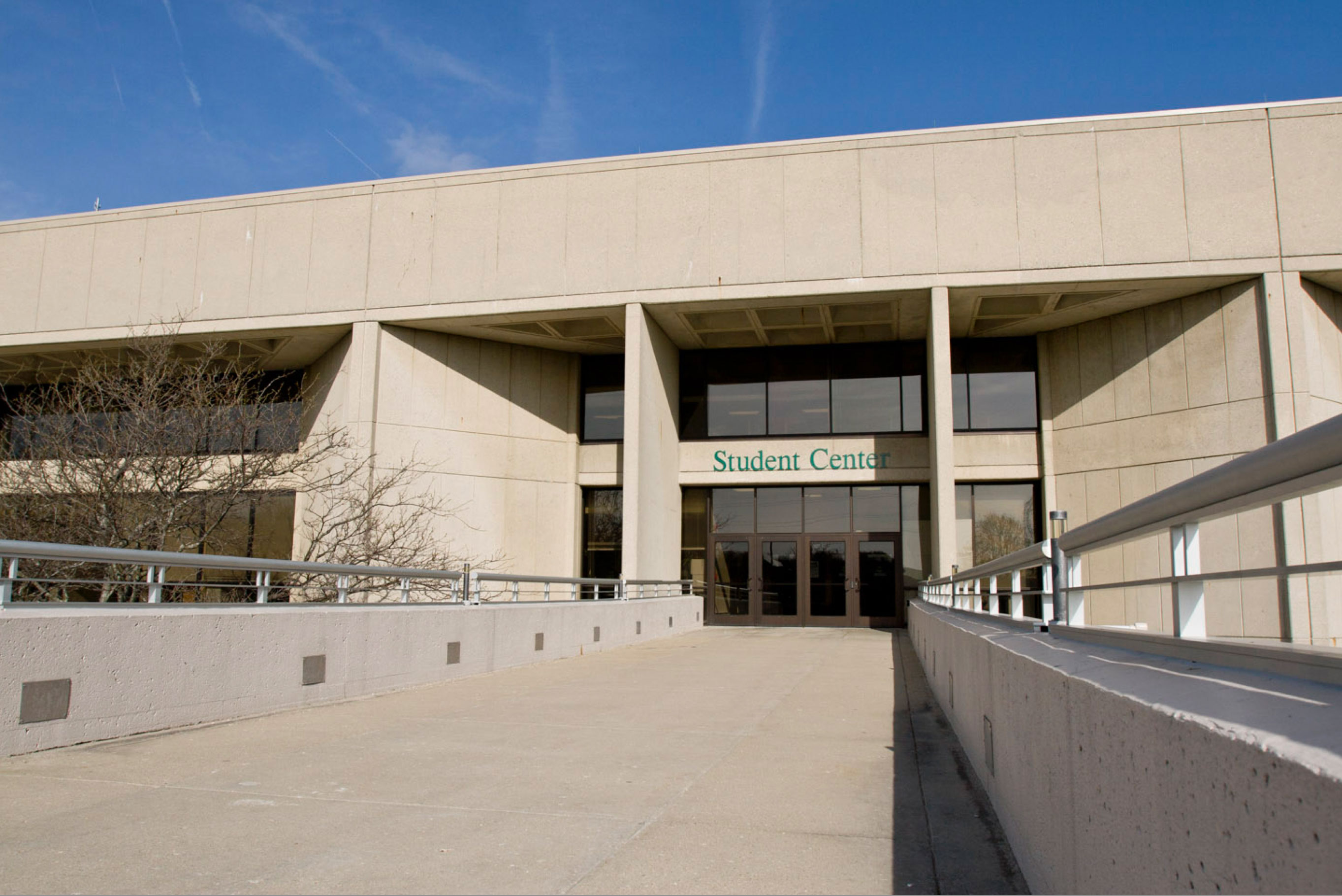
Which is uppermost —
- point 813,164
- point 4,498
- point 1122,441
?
point 813,164

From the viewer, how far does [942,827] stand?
496 cm

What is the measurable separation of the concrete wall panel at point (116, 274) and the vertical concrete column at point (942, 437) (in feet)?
71.2

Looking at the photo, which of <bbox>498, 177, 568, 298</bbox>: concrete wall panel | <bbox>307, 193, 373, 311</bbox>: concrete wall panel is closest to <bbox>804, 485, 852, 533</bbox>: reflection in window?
<bbox>498, 177, 568, 298</bbox>: concrete wall panel

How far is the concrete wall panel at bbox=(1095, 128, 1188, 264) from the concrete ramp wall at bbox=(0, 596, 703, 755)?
17.9m

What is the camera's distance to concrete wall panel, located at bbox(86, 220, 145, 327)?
27.7m

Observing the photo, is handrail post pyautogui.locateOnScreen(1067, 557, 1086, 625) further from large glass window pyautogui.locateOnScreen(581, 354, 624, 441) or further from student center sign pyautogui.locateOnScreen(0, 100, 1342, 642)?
large glass window pyautogui.locateOnScreen(581, 354, 624, 441)

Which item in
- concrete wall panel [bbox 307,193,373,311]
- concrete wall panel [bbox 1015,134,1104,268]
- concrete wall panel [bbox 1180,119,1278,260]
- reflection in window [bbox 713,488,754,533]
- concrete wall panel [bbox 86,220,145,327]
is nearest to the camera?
A: concrete wall panel [bbox 1180,119,1278,260]

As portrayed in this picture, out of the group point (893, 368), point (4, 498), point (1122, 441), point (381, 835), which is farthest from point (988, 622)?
point (893, 368)

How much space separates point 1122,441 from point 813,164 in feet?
34.0

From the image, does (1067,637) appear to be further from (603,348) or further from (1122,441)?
(603,348)

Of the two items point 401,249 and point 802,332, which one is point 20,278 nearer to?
point 401,249

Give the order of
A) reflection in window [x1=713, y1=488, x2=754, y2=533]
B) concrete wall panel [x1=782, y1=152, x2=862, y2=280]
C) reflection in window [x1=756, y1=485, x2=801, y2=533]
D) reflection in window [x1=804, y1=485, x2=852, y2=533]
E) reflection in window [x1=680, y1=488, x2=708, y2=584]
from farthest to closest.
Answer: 1. reflection in window [x1=680, y1=488, x2=708, y2=584]
2. reflection in window [x1=713, y1=488, x2=754, y2=533]
3. reflection in window [x1=756, y1=485, x2=801, y2=533]
4. reflection in window [x1=804, y1=485, x2=852, y2=533]
5. concrete wall panel [x1=782, y1=152, x2=862, y2=280]

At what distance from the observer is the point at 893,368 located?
28.5 metres

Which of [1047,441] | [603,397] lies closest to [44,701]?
[603,397]
